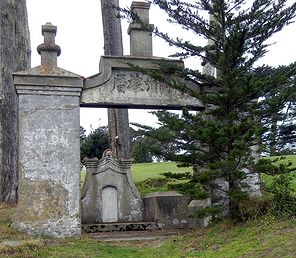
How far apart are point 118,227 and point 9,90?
5.45 m

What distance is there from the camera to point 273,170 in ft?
31.2

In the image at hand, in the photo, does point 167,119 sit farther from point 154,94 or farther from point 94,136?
point 94,136

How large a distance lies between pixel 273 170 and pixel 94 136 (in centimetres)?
1455

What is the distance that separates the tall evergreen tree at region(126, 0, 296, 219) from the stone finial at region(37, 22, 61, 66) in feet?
7.70

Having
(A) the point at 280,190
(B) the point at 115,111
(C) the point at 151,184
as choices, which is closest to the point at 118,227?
(A) the point at 280,190

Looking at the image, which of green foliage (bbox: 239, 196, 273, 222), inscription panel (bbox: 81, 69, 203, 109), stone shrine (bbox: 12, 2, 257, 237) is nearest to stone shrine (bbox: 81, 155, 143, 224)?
stone shrine (bbox: 12, 2, 257, 237)

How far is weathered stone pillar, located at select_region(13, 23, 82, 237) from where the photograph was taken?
10.4 m

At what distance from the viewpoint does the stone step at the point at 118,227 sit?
1290 cm

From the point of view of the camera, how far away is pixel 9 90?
48.7ft

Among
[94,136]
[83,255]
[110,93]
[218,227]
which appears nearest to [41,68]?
[110,93]

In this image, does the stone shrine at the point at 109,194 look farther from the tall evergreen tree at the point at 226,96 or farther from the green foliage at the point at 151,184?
the tall evergreen tree at the point at 226,96

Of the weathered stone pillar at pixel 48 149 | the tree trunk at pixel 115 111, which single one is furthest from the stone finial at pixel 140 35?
the tree trunk at pixel 115 111

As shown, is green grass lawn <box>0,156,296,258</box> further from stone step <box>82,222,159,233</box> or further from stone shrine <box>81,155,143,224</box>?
stone shrine <box>81,155,143,224</box>

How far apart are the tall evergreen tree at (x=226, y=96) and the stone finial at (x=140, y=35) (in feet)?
3.71
